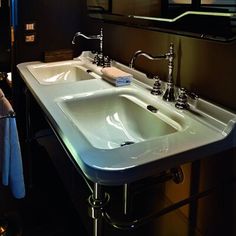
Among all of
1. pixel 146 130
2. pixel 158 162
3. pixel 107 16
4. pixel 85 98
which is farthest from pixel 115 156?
pixel 107 16

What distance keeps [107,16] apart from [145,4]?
0.48 metres

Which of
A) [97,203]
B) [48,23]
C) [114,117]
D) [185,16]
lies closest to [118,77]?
[114,117]

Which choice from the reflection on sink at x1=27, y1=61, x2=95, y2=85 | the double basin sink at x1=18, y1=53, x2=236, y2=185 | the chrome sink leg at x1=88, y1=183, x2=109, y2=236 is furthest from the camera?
the reflection on sink at x1=27, y1=61, x2=95, y2=85

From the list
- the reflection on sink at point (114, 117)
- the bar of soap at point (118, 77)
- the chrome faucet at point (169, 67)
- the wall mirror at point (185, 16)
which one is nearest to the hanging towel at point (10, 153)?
the reflection on sink at point (114, 117)

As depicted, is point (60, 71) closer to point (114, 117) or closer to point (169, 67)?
point (114, 117)

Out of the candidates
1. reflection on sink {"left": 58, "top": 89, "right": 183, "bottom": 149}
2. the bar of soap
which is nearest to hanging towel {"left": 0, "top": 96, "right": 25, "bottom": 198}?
reflection on sink {"left": 58, "top": 89, "right": 183, "bottom": 149}

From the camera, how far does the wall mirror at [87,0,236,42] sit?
104 centimetres

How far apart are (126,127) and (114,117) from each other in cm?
9

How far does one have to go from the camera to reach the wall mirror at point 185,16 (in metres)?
1.04

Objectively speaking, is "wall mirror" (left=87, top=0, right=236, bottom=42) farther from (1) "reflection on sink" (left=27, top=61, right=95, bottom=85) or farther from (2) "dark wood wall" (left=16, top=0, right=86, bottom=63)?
(2) "dark wood wall" (left=16, top=0, right=86, bottom=63)

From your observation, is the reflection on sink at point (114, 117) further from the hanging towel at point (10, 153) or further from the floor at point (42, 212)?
the floor at point (42, 212)

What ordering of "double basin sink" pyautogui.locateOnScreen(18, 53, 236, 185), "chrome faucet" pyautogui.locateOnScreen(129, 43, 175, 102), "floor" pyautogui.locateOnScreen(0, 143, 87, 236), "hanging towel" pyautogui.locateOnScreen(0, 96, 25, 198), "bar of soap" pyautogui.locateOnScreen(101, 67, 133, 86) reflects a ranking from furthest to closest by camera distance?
"floor" pyautogui.locateOnScreen(0, 143, 87, 236) → "bar of soap" pyautogui.locateOnScreen(101, 67, 133, 86) → "hanging towel" pyautogui.locateOnScreen(0, 96, 25, 198) → "chrome faucet" pyautogui.locateOnScreen(129, 43, 175, 102) → "double basin sink" pyautogui.locateOnScreen(18, 53, 236, 185)

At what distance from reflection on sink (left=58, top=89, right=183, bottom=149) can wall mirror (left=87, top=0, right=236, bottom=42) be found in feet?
1.14

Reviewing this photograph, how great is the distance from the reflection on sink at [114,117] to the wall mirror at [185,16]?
0.35 metres
